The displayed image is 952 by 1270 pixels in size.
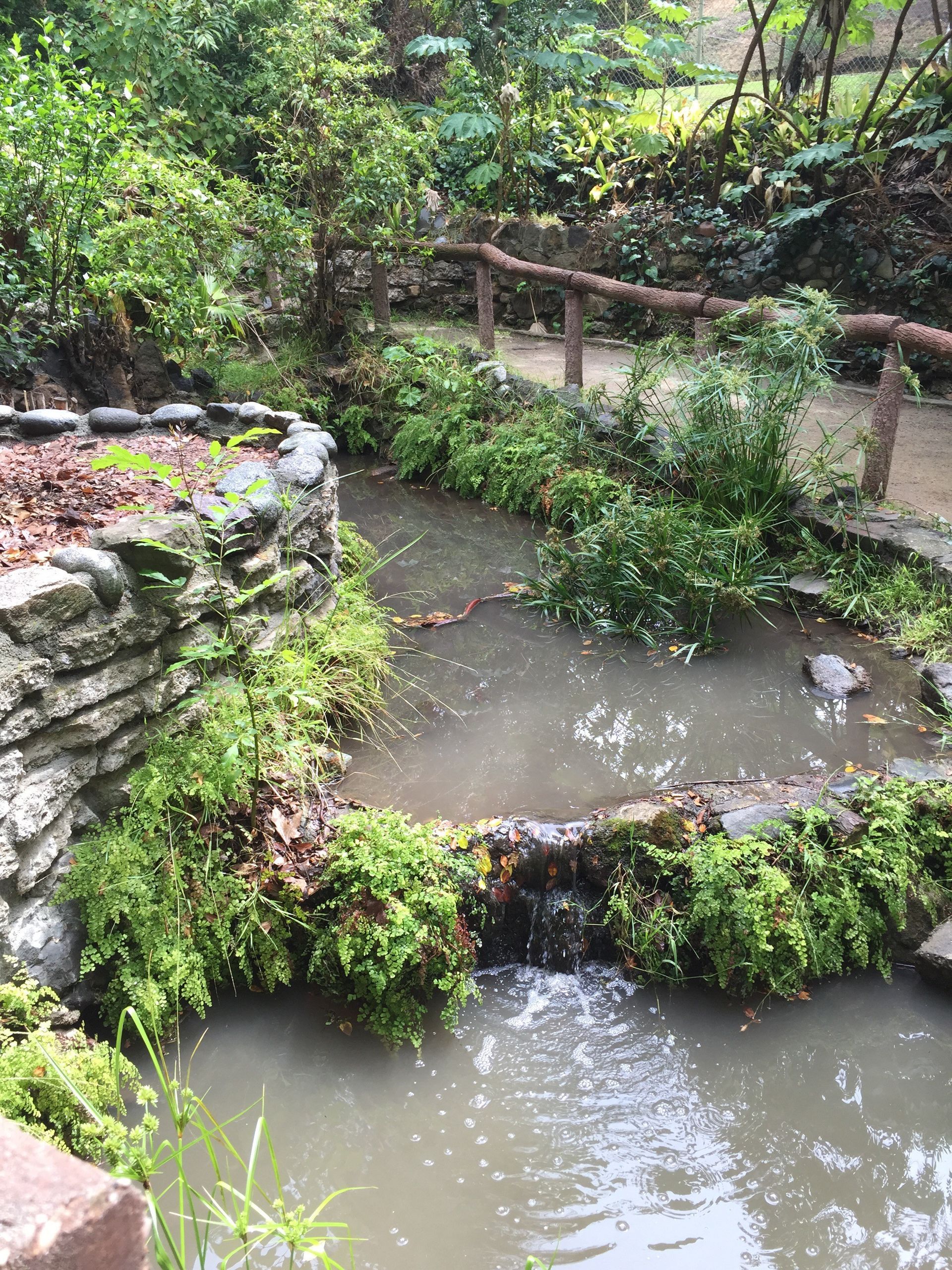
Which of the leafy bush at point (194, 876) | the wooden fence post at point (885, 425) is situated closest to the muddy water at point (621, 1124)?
the leafy bush at point (194, 876)

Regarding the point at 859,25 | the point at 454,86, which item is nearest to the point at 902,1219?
the point at 859,25

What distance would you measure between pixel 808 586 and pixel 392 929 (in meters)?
2.86

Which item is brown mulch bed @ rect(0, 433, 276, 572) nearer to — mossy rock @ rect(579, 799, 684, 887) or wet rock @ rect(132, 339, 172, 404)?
mossy rock @ rect(579, 799, 684, 887)

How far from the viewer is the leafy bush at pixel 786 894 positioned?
2650 mm

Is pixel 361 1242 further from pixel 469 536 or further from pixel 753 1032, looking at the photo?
pixel 469 536

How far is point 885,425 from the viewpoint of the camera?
4270 millimetres

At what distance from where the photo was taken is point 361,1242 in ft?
6.82

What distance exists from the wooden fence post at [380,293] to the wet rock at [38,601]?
5.26 m

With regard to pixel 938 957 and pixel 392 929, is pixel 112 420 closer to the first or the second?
pixel 392 929

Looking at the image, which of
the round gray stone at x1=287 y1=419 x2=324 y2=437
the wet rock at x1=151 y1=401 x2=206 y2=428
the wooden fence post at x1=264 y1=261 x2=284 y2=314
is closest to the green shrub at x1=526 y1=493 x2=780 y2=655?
the round gray stone at x1=287 y1=419 x2=324 y2=437

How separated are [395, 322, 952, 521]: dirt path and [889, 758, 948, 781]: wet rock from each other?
1.77m

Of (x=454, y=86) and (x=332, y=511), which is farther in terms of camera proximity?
(x=454, y=86)

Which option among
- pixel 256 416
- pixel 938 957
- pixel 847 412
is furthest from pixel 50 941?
pixel 847 412

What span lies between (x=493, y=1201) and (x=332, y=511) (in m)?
3.12
